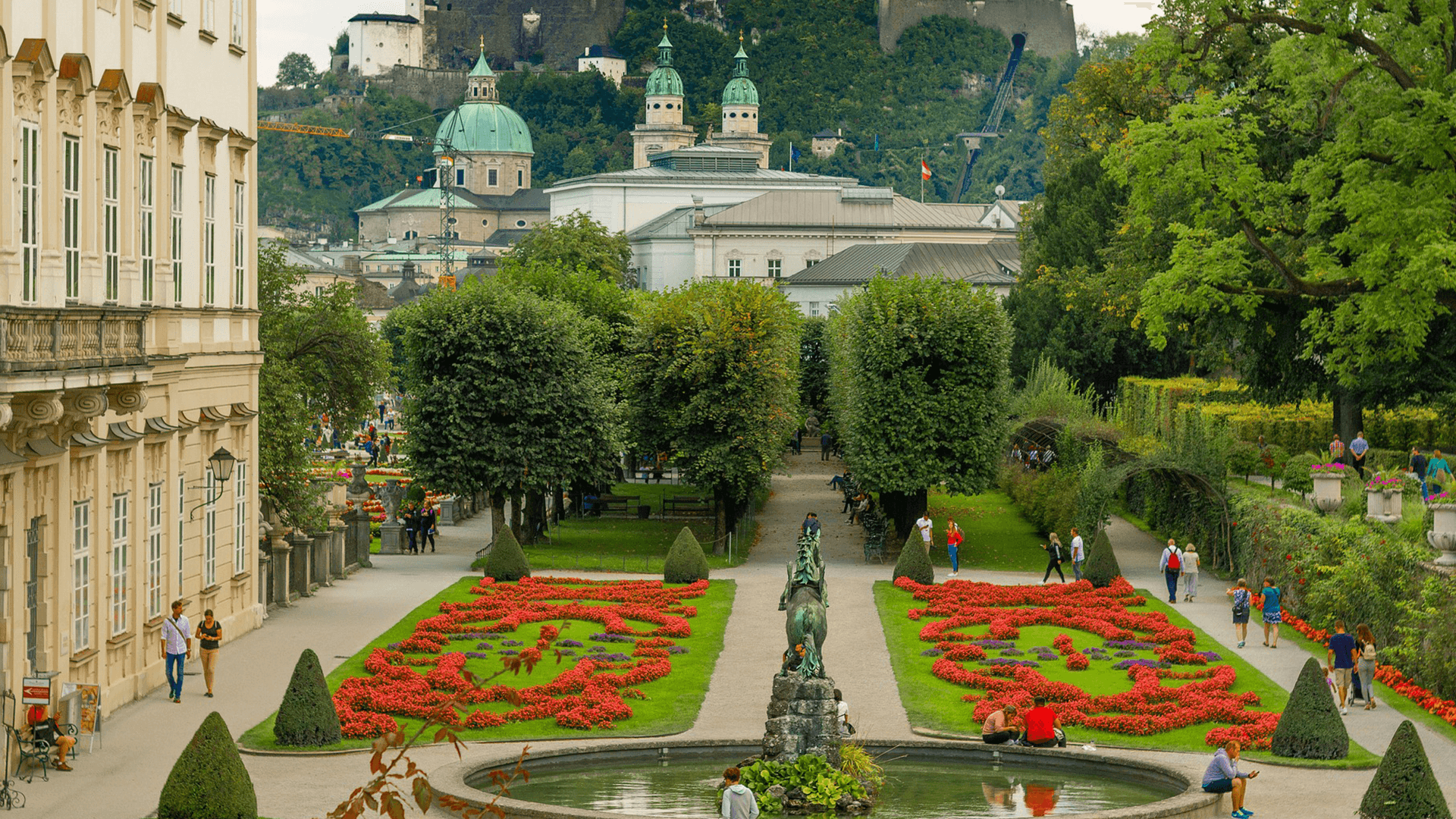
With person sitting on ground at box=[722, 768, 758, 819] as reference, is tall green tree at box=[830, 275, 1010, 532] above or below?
above

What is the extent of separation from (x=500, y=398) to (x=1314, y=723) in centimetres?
2968

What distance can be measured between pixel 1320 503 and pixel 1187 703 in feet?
41.3

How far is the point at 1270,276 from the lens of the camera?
50.4 m

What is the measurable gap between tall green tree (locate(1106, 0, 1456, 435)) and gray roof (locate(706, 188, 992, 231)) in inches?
3873

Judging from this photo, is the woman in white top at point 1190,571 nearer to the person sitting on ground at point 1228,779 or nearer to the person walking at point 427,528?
the person sitting on ground at point 1228,779

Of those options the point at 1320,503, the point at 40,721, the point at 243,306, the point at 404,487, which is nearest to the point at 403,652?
the point at 243,306

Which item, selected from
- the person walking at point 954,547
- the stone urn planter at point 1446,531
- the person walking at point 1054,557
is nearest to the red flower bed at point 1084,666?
the person walking at point 1054,557

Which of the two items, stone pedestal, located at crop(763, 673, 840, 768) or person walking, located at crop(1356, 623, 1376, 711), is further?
person walking, located at crop(1356, 623, 1376, 711)

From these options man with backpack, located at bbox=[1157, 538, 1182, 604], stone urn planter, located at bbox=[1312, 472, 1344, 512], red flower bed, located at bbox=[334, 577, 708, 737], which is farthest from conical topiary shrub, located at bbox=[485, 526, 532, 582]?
stone urn planter, located at bbox=[1312, 472, 1344, 512]

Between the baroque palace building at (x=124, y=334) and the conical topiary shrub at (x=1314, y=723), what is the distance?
16532mm

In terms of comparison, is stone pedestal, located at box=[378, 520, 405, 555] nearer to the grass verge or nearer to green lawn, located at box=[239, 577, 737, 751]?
green lawn, located at box=[239, 577, 737, 751]

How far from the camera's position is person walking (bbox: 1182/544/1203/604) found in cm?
4366

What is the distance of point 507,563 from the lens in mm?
46688

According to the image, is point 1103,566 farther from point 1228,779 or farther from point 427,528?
point 1228,779
